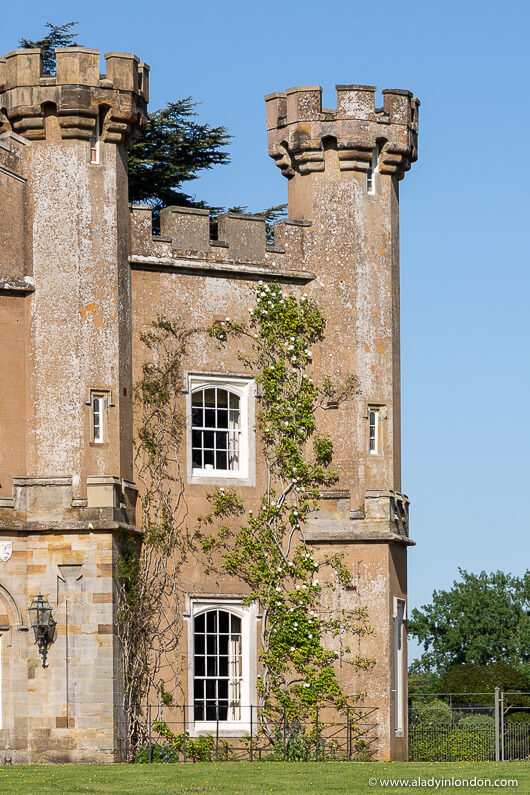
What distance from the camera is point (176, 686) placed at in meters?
24.6

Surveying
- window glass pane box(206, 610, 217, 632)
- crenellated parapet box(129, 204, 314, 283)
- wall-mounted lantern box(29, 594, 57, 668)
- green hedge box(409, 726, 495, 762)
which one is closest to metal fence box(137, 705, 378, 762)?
window glass pane box(206, 610, 217, 632)

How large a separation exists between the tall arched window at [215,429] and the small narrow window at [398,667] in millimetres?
3507

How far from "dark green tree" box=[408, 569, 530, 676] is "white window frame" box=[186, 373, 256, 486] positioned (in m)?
29.1

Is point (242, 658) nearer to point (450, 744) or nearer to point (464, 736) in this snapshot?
point (450, 744)

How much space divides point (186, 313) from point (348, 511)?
4129mm

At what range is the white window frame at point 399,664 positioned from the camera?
2555 centimetres

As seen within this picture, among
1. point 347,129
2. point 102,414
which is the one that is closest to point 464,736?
point 102,414

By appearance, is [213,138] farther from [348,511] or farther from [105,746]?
[105,746]

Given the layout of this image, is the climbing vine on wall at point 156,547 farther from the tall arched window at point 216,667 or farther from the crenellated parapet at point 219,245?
the crenellated parapet at point 219,245

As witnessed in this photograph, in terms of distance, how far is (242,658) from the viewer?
25312 millimetres

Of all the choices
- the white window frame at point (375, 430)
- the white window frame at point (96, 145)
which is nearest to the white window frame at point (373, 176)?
the white window frame at point (375, 430)

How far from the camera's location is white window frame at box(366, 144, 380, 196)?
26906 mm

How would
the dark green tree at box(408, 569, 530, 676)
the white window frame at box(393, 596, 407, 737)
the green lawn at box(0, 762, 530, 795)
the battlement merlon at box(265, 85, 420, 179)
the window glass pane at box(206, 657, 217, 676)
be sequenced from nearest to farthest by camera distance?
the green lawn at box(0, 762, 530, 795), the window glass pane at box(206, 657, 217, 676), the white window frame at box(393, 596, 407, 737), the battlement merlon at box(265, 85, 420, 179), the dark green tree at box(408, 569, 530, 676)

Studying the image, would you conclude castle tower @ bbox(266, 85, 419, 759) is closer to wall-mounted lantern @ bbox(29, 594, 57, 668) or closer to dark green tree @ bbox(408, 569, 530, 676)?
wall-mounted lantern @ bbox(29, 594, 57, 668)
